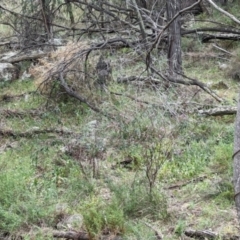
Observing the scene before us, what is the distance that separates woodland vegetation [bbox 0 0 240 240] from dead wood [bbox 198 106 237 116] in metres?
0.01

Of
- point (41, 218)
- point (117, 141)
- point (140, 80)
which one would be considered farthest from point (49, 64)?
point (41, 218)

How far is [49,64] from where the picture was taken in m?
7.50

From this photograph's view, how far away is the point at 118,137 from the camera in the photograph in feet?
19.9

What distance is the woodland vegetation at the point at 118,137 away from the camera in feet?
13.5

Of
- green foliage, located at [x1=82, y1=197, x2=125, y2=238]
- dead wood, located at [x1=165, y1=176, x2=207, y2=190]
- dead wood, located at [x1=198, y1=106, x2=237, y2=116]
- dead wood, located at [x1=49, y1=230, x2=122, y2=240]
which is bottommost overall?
dead wood, located at [x1=165, y1=176, x2=207, y2=190]

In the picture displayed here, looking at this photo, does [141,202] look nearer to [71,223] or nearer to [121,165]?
[71,223]

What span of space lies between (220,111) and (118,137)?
4.97 feet

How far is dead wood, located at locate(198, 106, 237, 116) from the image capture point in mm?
6492

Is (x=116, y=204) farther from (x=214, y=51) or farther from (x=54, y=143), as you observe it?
(x=214, y=51)

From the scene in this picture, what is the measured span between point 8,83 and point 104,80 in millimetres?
2619

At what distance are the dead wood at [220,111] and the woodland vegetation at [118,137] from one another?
1 cm

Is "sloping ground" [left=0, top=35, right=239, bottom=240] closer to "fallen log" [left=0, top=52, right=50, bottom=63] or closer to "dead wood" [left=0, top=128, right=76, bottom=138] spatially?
"dead wood" [left=0, top=128, right=76, bottom=138]

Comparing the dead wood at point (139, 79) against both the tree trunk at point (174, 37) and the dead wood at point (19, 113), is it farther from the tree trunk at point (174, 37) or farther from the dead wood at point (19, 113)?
the dead wood at point (19, 113)

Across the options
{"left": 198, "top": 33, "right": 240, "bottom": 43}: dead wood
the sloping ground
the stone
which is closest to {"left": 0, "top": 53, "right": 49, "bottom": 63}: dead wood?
the stone
